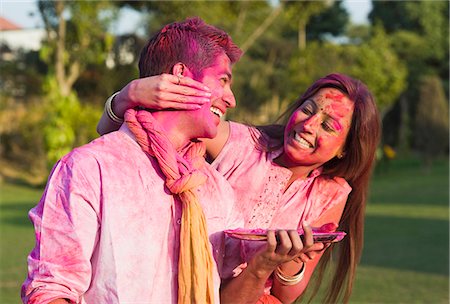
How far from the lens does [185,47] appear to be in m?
2.67

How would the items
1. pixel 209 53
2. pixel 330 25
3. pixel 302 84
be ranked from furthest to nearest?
pixel 330 25 → pixel 302 84 → pixel 209 53

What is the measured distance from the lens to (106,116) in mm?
3074

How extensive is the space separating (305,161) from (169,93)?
1.21 m

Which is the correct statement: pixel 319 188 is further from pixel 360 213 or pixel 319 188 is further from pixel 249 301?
pixel 249 301

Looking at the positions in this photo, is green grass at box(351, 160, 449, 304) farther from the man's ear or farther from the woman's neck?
the man's ear

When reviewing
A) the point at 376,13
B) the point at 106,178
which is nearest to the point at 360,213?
the point at 106,178

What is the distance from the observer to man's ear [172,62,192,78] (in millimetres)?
2666

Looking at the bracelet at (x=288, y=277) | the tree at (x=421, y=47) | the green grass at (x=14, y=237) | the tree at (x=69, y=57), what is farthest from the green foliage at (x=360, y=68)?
the bracelet at (x=288, y=277)

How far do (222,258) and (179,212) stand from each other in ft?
1.27

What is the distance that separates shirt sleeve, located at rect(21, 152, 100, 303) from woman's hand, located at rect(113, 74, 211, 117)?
29 cm

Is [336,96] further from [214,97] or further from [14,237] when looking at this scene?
[14,237]

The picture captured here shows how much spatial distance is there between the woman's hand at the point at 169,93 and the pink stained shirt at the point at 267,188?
0.92m

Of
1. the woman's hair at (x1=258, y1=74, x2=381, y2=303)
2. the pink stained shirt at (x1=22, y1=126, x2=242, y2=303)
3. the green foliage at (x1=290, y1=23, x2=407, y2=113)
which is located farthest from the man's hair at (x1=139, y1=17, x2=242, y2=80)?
the green foliage at (x1=290, y1=23, x2=407, y2=113)

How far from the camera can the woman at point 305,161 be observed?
356 centimetres
